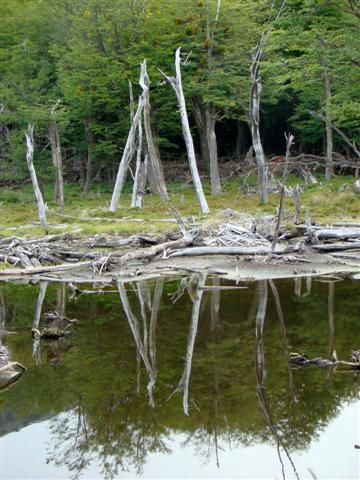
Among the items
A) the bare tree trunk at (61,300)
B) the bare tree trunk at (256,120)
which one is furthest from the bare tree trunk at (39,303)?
the bare tree trunk at (256,120)

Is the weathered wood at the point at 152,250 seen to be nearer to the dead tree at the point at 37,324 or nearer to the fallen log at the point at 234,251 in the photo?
the fallen log at the point at 234,251

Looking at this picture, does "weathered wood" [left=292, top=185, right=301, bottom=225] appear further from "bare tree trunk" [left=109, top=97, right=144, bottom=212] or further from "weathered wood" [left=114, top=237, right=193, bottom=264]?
"bare tree trunk" [left=109, top=97, right=144, bottom=212]

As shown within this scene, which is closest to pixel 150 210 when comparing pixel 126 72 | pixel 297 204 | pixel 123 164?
pixel 123 164

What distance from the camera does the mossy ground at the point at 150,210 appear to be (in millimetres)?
21750

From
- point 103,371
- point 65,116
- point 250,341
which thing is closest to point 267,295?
point 250,341

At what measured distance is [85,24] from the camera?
3284 centimetres

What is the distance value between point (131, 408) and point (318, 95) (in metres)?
28.9

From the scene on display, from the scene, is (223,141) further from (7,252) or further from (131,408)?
(131,408)

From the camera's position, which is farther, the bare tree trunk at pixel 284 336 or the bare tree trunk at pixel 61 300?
the bare tree trunk at pixel 61 300

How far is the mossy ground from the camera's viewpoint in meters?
21.8

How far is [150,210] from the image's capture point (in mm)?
26625

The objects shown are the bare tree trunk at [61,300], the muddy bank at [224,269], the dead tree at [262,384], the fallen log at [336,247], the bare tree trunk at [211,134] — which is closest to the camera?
the dead tree at [262,384]

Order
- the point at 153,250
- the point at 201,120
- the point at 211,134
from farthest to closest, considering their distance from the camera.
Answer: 1. the point at 201,120
2. the point at 211,134
3. the point at 153,250

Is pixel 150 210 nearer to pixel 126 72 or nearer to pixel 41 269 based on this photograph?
pixel 126 72
